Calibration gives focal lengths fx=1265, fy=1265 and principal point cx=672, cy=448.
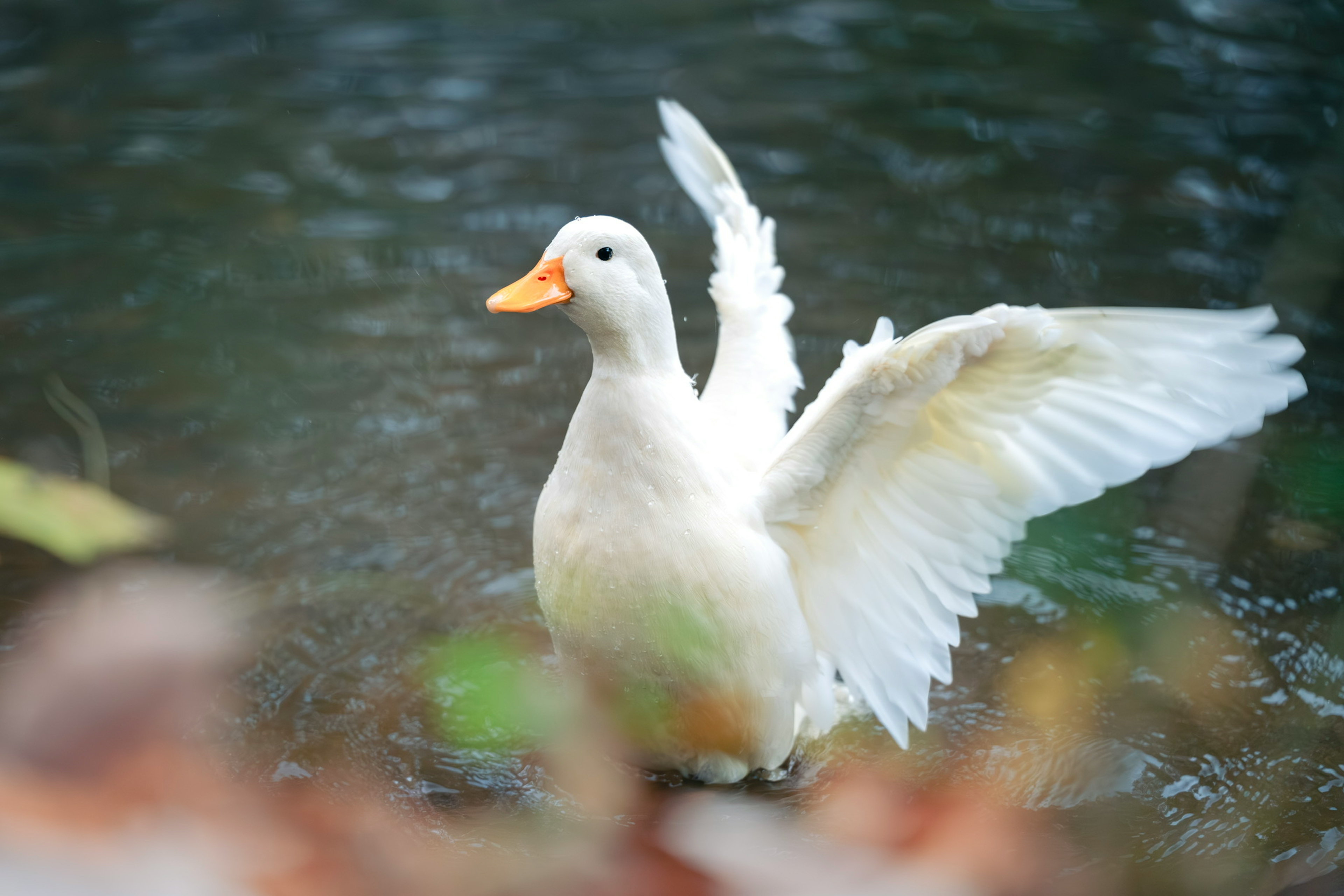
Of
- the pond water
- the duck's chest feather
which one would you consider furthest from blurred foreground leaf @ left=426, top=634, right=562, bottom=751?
the duck's chest feather

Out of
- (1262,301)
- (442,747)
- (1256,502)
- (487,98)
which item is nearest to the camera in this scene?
(442,747)

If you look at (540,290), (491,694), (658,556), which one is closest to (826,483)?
(658,556)

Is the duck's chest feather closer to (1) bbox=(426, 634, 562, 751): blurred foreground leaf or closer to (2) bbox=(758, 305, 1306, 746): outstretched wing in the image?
(2) bbox=(758, 305, 1306, 746): outstretched wing

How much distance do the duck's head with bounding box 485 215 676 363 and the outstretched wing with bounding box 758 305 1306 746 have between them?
0.43 meters

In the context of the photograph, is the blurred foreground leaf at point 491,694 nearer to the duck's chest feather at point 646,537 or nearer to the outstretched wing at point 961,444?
the duck's chest feather at point 646,537

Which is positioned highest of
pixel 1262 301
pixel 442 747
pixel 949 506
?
pixel 949 506

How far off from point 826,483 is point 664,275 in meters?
2.65

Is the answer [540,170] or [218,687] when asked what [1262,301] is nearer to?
[540,170]

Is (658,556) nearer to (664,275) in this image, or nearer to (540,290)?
(540,290)

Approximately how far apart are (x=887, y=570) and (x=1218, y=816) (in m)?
1.01

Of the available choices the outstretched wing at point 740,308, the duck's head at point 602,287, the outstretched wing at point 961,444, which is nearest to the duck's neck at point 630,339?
the duck's head at point 602,287

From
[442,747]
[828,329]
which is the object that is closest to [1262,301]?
[828,329]

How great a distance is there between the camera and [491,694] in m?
3.72

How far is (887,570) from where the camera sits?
301 centimetres
